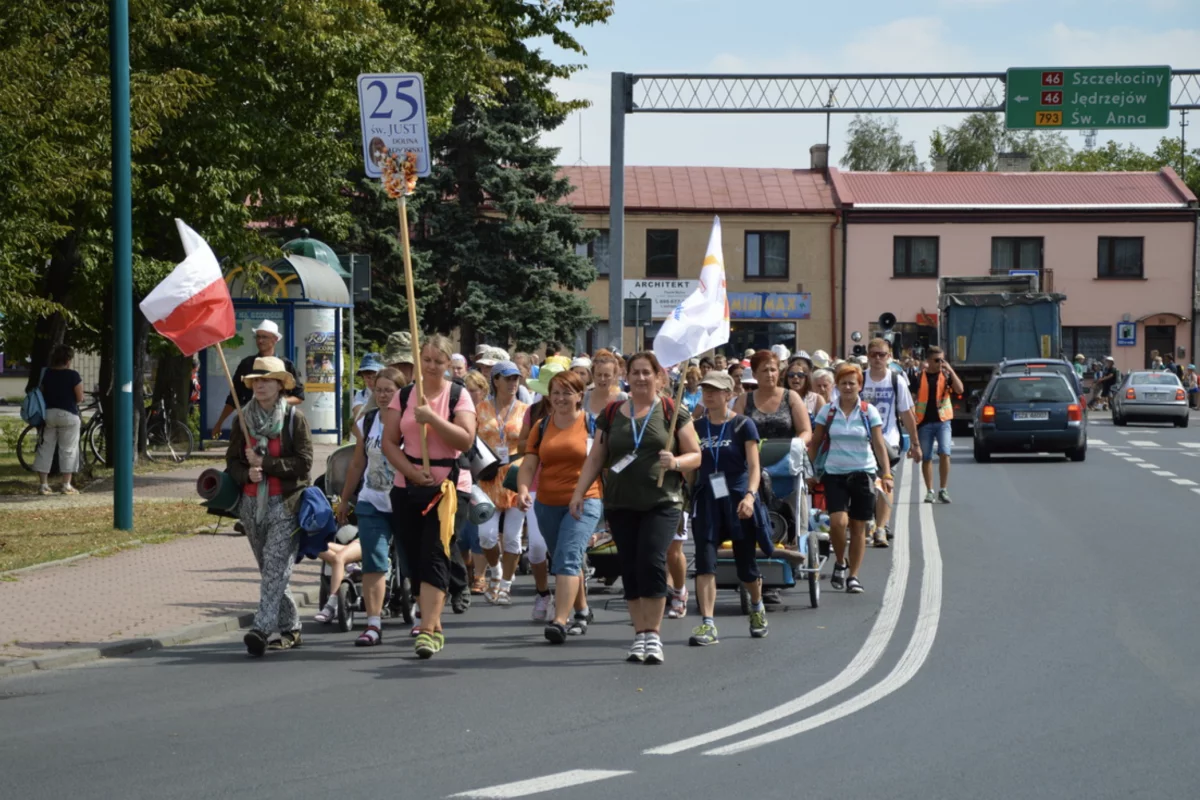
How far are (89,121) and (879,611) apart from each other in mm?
9855

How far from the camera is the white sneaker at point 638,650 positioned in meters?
9.24

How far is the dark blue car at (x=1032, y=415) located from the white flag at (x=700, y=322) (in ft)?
58.0

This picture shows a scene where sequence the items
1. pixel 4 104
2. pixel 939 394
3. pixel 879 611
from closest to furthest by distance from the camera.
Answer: pixel 879 611, pixel 4 104, pixel 939 394

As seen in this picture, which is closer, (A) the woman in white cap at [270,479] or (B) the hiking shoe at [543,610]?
(A) the woman in white cap at [270,479]

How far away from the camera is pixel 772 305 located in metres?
62.2

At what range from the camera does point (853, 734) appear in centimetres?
719

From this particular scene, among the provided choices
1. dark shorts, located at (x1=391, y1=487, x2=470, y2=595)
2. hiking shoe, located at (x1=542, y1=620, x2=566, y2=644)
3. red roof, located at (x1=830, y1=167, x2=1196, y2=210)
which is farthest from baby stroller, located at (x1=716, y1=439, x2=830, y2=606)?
red roof, located at (x1=830, y1=167, x2=1196, y2=210)

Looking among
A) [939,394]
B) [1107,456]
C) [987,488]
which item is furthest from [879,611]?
[1107,456]

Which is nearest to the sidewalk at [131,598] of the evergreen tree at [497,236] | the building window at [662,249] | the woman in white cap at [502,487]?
the woman in white cap at [502,487]

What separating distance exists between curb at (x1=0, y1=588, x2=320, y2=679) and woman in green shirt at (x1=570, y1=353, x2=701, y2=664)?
2.60 metres

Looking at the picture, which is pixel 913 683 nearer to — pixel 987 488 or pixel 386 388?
pixel 386 388

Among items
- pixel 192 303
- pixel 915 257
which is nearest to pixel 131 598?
pixel 192 303

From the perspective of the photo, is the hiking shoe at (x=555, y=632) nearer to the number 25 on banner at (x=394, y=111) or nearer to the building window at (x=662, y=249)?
the number 25 on banner at (x=394, y=111)

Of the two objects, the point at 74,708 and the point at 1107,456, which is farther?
the point at 1107,456
